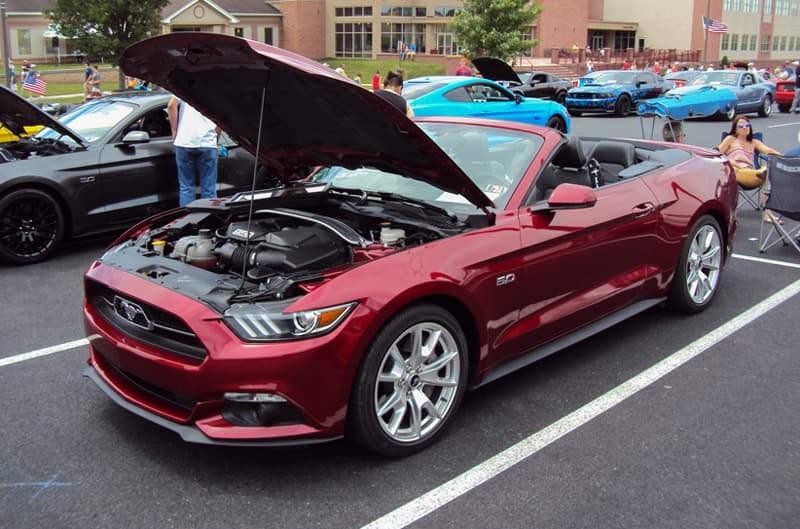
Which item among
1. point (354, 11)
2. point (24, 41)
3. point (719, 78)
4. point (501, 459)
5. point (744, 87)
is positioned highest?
point (354, 11)

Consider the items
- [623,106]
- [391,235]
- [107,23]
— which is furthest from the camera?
[107,23]

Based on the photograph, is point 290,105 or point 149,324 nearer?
point 149,324

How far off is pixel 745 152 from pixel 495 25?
28.2 m

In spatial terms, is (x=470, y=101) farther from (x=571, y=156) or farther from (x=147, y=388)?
(x=147, y=388)

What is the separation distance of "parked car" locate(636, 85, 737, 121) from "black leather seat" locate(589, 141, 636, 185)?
660 inches

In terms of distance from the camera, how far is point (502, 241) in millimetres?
4039

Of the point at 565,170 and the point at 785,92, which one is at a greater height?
the point at 785,92

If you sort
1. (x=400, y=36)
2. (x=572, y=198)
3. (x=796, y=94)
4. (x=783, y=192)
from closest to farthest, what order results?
1. (x=572, y=198)
2. (x=783, y=192)
3. (x=796, y=94)
4. (x=400, y=36)

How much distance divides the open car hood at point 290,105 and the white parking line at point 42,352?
186 cm

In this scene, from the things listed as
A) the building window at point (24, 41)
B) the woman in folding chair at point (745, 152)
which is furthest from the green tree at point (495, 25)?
the building window at point (24, 41)

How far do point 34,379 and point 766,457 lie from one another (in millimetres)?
4124

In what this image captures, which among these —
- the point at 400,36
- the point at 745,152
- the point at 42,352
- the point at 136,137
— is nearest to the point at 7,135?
the point at 136,137

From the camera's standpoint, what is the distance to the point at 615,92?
84.0ft

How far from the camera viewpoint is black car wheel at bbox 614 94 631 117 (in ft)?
84.4
